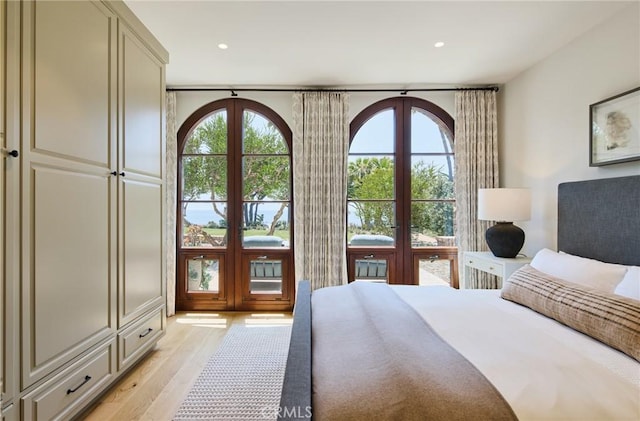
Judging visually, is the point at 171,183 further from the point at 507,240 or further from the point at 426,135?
the point at 507,240

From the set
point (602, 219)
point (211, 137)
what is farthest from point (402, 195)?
point (211, 137)

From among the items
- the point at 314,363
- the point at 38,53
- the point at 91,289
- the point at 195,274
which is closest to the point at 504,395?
the point at 314,363

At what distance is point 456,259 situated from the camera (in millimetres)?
3537

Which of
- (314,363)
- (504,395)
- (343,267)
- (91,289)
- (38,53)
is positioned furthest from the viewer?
(343,267)

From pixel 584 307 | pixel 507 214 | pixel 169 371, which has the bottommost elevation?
pixel 169 371

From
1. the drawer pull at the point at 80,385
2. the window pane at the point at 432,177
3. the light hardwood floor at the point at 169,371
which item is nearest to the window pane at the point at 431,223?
the window pane at the point at 432,177

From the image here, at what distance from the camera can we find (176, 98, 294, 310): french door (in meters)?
3.52

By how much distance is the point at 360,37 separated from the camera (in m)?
2.46

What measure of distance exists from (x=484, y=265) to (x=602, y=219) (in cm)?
100

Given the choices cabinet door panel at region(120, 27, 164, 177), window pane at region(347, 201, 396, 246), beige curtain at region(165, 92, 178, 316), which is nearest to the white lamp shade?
window pane at region(347, 201, 396, 246)

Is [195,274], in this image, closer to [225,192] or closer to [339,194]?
[225,192]

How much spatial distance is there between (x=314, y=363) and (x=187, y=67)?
3.10 metres

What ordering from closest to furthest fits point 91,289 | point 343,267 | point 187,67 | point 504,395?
1. point 504,395
2. point 91,289
3. point 187,67
4. point 343,267

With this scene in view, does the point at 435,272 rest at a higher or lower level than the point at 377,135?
lower
